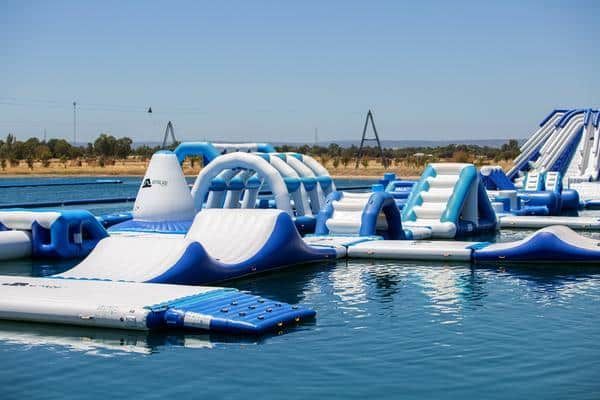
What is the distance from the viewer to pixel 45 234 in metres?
18.1

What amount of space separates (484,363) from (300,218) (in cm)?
1415

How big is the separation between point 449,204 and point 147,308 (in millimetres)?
12978

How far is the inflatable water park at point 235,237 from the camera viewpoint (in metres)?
10.7

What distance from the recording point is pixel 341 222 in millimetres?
20172

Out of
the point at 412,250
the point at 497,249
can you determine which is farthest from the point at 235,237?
the point at 497,249

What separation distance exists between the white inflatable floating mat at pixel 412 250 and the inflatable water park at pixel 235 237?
0.02m

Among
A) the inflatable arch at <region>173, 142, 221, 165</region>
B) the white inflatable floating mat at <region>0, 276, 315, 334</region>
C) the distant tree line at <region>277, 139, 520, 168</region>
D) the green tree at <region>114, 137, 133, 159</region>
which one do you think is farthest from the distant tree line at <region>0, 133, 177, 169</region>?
the white inflatable floating mat at <region>0, 276, 315, 334</region>

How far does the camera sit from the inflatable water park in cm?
1070

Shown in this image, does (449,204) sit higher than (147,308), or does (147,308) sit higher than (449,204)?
(449,204)

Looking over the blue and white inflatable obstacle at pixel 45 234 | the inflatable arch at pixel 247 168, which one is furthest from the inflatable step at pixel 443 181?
the blue and white inflatable obstacle at pixel 45 234

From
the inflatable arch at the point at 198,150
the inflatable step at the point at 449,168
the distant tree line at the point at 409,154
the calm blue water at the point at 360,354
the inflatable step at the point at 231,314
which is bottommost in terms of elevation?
the calm blue water at the point at 360,354

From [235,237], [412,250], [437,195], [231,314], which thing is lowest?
[231,314]

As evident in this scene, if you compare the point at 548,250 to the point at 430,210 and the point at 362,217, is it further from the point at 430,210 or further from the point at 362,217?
the point at 430,210

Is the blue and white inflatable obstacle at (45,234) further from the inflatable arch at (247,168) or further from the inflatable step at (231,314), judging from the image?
the inflatable step at (231,314)
